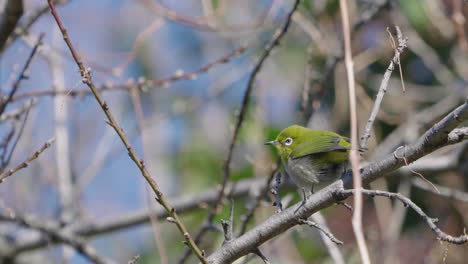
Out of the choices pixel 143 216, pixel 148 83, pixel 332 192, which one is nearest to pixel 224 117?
pixel 143 216

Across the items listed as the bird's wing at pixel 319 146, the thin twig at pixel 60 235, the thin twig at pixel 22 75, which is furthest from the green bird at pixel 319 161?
the thin twig at pixel 60 235

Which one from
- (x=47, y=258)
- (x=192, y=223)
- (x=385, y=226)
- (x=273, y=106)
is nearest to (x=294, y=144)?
(x=385, y=226)

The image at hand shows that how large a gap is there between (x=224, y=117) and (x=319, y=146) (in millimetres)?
4910

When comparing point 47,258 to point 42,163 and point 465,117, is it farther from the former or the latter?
point 465,117

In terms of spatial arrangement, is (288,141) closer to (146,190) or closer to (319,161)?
(319,161)

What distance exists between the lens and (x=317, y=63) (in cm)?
649

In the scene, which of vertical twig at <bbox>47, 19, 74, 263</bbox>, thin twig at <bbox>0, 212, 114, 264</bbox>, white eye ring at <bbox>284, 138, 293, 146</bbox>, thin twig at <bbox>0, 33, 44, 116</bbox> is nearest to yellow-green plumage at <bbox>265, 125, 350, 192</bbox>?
white eye ring at <bbox>284, 138, 293, 146</bbox>

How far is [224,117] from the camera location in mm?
7613

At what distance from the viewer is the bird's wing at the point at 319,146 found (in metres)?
2.63

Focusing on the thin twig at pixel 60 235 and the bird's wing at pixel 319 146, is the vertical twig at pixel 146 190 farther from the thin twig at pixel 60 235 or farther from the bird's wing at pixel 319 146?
the thin twig at pixel 60 235

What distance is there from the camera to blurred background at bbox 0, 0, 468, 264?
3.58 m

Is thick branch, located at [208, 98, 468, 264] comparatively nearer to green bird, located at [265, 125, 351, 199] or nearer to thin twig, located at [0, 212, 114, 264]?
green bird, located at [265, 125, 351, 199]

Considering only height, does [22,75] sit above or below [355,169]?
above

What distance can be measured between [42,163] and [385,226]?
3.23 meters
